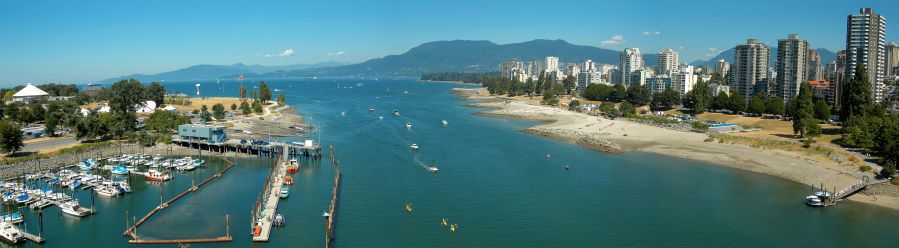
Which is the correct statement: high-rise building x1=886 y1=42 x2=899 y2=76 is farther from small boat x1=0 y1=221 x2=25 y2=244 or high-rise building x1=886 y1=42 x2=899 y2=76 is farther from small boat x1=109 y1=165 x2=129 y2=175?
small boat x1=0 y1=221 x2=25 y2=244

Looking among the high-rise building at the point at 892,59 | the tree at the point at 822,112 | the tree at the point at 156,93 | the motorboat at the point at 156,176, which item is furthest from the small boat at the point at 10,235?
the high-rise building at the point at 892,59

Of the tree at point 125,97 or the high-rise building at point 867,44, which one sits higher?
the high-rise building at point 867,44

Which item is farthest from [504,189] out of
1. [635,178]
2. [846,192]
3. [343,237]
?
[846,192]

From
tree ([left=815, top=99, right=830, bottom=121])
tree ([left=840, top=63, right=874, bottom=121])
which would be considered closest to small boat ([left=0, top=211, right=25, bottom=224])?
tree ([left=840, top=63, right=874, bottom=121])

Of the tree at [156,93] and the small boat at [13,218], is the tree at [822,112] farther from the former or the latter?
the tree at [156,93]

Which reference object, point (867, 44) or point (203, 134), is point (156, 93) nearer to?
point (203, 134)

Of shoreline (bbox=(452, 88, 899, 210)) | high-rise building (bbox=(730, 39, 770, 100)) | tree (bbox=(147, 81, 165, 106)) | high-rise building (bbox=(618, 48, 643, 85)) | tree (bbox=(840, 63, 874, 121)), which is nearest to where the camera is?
shoreline (bbox=(452, 88, 899, 210))

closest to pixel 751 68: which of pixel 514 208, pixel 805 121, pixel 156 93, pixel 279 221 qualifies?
pixel 805 121
